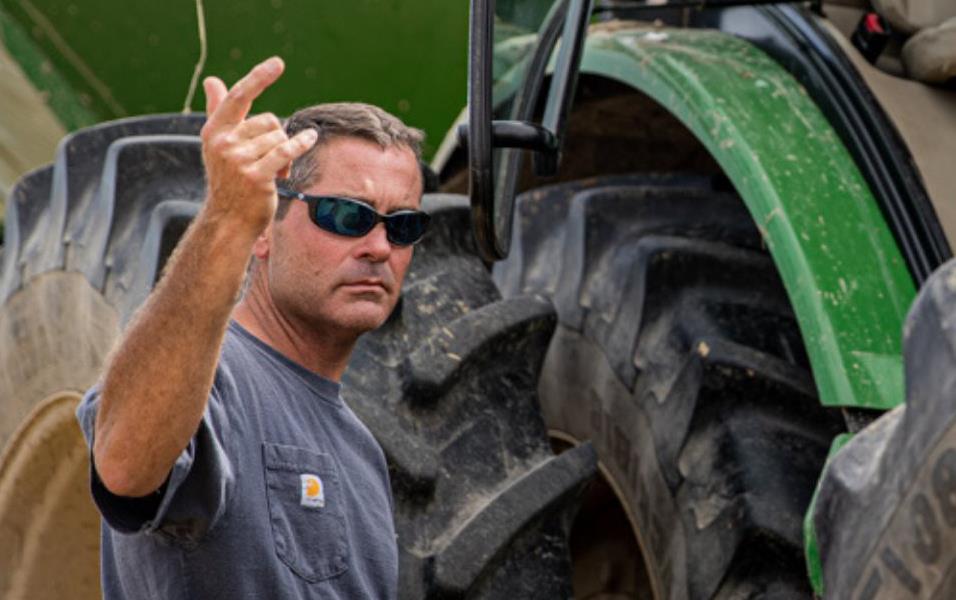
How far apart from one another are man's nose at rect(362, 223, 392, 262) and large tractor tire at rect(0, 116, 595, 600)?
70 cm

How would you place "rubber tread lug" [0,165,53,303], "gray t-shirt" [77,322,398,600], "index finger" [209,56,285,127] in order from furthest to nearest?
"rubber tread lug" [0,165,53,303] < "gray t-shirt" [77,322,398,600] < "index finger" [209,56,285,127]

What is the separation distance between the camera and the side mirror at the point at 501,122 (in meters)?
2.13

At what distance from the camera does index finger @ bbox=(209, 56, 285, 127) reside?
4.47 ft

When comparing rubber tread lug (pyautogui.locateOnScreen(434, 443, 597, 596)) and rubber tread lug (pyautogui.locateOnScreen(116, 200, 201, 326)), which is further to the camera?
rubber tread lug (pyautogui.locateOnScreen(116, 200, 201, 326))

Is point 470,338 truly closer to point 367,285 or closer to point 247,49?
point 367,285

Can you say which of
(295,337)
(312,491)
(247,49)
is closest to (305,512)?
(312,491)

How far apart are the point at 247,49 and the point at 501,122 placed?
119 centimetres

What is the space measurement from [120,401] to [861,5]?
5.11 feet

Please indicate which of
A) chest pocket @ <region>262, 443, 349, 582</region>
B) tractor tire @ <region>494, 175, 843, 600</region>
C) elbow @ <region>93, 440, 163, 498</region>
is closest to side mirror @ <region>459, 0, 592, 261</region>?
tractor tire @ <region>494, 175, 843, 600</region>

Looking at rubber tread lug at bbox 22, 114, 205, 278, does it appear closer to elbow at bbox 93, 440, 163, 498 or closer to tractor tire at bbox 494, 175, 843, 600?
tractor tire at bbox 494, 175, 843, 600

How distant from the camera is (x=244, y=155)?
1.38 metres

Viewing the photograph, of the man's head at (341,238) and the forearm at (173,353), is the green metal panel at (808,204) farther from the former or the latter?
the forearm at (173,353)

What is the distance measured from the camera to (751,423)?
257 centimetres

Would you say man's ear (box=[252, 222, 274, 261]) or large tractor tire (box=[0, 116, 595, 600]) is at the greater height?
man's ear (box=[252, 222, 274, 261])
